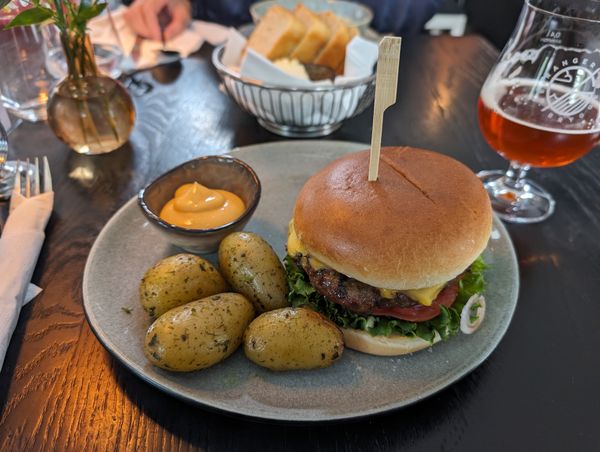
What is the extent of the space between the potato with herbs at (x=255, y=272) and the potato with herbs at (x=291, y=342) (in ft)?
0.32

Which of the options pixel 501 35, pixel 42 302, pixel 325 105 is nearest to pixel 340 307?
pixel 42 302

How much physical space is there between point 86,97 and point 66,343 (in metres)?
0.92

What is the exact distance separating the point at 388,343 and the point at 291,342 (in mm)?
234

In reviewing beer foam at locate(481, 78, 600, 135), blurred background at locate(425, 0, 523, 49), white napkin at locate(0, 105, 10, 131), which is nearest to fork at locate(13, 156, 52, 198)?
white napkin at locate(0, 105, 10, 131)

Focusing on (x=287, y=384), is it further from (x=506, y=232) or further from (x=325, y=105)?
(x=325, y=105)

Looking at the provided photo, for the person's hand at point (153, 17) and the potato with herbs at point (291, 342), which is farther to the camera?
the person's hand at point (153, 17)

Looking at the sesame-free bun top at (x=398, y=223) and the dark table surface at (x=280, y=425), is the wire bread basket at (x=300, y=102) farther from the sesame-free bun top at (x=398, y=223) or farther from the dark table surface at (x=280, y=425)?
the sesame-free bun top at (x=398, y=223)

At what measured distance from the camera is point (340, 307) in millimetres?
1094

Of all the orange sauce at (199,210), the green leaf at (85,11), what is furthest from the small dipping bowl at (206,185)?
the green leaf at (85,11)

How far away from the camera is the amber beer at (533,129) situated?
4.24 feet

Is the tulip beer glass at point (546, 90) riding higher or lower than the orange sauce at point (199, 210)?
higher

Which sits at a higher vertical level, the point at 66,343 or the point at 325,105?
the point at 325,105

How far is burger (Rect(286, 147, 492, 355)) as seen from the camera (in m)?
0.99

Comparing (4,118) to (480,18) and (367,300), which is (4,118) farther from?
(480,18)
